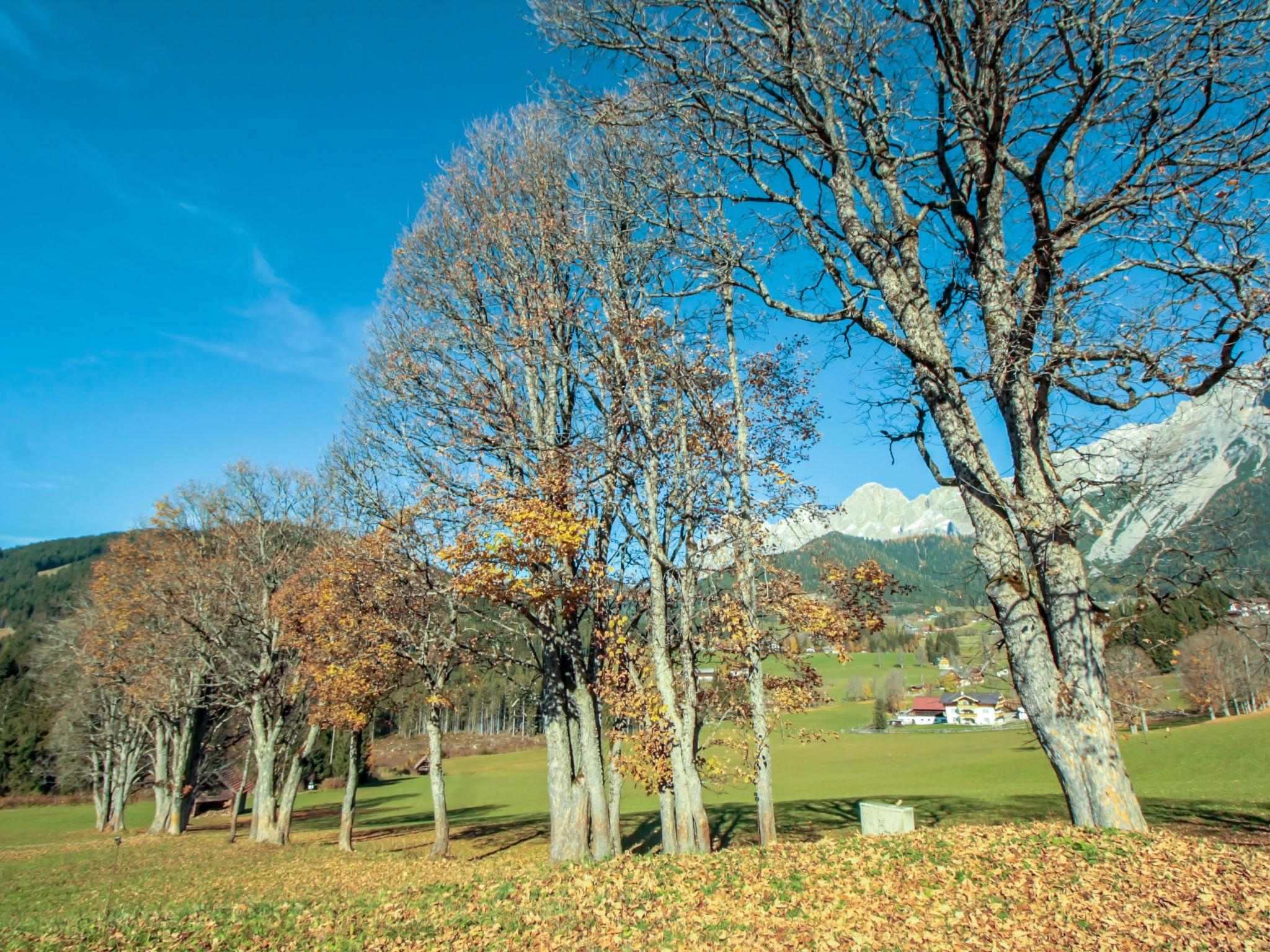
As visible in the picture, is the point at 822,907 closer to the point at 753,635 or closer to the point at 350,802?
the point at 753,635

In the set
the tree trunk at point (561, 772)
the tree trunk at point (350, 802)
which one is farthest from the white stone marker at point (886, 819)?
the tree trunk at point (350, 802)

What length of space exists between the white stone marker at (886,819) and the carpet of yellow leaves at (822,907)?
180cm

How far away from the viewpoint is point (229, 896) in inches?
448

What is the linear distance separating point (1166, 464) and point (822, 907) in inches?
203

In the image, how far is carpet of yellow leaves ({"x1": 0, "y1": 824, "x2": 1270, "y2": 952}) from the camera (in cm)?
517

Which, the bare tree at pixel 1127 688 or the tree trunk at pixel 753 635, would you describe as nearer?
the bare tree at pixel 1127 688

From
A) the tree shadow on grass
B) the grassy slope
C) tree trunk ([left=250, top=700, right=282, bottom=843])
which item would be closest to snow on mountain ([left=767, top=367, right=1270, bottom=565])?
the grassy slope

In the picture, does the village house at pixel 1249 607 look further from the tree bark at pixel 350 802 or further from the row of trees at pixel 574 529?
the tree bark at pixel 350 802

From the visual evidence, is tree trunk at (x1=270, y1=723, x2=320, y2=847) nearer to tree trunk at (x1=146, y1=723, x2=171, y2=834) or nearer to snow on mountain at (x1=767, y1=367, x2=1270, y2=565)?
tree trunk at (x1=146, y1=723, x2=171, y2=834)

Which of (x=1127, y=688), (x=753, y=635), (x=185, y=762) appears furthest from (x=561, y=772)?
(x=185, y=762)

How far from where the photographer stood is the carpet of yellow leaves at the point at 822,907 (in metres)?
5.17

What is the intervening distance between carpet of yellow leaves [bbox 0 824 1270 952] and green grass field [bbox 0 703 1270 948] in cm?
28

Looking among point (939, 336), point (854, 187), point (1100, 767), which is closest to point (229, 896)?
point (1100, 767)

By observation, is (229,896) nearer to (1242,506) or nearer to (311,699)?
(311,699)
